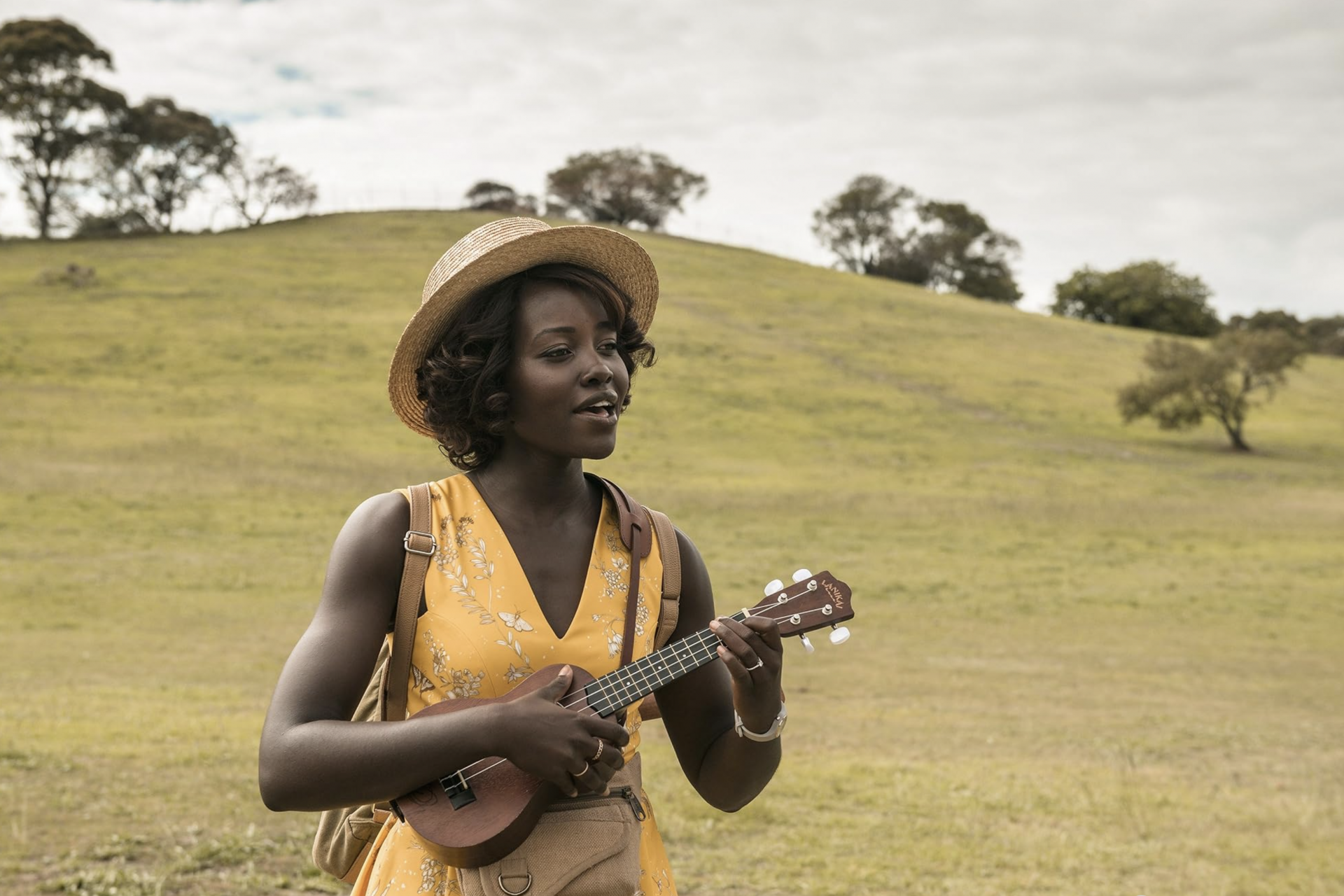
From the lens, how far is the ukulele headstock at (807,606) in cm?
260

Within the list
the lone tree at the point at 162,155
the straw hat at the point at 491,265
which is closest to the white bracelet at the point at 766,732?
the straw hat at the point at 491,265

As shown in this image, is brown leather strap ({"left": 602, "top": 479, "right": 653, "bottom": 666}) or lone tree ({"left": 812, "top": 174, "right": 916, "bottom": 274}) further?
Answer: lone tree ({"left": 812, "top": 174, "right": 916, "bottom": 274})

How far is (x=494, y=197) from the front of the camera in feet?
315

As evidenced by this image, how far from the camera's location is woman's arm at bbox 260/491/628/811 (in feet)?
7.53

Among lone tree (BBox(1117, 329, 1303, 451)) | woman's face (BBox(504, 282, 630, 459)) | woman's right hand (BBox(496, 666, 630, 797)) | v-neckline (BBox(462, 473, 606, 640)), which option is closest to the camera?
woman's right hand (BBox(496, 666, 630, 797))

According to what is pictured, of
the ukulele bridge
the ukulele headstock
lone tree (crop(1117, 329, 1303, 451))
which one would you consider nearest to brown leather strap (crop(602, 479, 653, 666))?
the ukulele headstock

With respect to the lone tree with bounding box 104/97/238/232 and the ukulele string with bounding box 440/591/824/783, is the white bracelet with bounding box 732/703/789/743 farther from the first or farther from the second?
the lone tree with bounding box 104/97/238/232

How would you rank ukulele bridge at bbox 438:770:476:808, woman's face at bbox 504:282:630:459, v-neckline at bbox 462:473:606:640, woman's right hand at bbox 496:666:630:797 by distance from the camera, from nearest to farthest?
1. woman's right hand at bbox 496:666:630:797
2. ukulele bridge at bbox 438:770:476:808
3. v-neckline at bbox 462:473:606:640
4. woman's face at bbox 504:282:630:459

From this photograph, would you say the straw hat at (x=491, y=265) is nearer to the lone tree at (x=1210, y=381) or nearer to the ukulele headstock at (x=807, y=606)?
the ukulele headstock at (x=807, y=606)

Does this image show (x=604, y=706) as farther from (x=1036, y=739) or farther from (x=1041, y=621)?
(x=1041, y=621)

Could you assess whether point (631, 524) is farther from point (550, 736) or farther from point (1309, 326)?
point (1309, 326)

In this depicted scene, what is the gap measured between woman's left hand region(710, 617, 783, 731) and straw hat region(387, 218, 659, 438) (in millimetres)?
857

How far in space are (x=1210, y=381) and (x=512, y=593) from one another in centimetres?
4868

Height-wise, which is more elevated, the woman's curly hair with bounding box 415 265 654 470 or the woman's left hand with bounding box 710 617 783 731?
the woman's curly hair with bounding box 415 265 654 470
